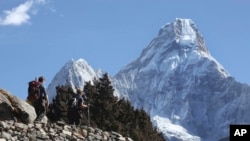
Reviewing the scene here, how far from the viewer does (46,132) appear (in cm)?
3158

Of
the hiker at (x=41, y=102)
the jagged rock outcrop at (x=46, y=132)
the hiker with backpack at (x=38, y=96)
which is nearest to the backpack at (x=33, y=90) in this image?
the hiker with backpack at (x=38, y=96)

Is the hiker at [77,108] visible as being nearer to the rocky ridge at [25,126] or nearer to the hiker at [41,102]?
the rocky ridge at [25,126]

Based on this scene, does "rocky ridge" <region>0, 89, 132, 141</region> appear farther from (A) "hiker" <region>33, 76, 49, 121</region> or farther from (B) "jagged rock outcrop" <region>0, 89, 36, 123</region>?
(A) "hiker" <region>33, 76, 49, 121</region>

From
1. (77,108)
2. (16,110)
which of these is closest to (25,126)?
(16,110)

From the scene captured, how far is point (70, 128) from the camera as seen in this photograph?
33094 mm

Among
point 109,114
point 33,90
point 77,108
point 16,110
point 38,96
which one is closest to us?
point 33,90

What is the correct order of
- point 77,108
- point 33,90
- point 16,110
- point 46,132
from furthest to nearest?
point 77,108 < point 16,110 < point 46,132 < point 33,90

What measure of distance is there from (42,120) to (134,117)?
28.4 meters

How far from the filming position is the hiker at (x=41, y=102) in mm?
30816

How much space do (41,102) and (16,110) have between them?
Answer: 49.5 inches

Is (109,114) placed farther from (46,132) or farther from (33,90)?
(33,90)

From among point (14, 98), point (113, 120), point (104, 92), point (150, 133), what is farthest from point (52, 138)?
point (104, 92)

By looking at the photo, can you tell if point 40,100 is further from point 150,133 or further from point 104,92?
point 104,92

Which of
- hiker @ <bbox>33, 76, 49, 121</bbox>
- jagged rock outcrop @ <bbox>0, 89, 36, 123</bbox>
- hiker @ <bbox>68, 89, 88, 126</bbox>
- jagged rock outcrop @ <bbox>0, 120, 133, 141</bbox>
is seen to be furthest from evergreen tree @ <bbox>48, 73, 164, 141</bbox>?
jagged rock outcrop @ <bbox>0, 89, 36, 123</bbox>
